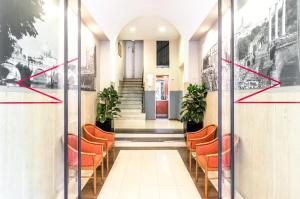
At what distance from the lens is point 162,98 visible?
1548 cm

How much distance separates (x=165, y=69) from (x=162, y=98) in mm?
2482

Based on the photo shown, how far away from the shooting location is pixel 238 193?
3.58 meters

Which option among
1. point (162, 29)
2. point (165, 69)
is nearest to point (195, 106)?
point (162, 29)

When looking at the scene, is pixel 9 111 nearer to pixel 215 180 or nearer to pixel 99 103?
pixel 215 180

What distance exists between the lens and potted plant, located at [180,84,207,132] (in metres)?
6.77

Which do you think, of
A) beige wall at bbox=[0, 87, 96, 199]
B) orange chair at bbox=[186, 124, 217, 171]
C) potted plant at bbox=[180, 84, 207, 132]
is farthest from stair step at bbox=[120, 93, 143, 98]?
beige wall at bbox=[0, 87, 96, 199]

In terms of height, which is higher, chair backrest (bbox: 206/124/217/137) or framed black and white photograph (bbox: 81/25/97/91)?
framed black and white photograph (bbox: 81/25/97/91)

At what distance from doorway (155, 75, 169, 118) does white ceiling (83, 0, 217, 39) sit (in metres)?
5.96

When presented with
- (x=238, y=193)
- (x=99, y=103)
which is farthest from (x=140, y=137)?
(x=238, y=193)

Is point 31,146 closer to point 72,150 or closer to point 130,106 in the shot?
point 72,150

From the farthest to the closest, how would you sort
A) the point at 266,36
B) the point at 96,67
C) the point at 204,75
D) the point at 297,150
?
the point at 96,67, the point at 204,75, the point at 266,36, the point at 297,150

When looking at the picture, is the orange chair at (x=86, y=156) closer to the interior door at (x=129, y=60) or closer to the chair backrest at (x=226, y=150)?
the chair backrest at (x=226, y=150)

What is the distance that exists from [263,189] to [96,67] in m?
5.69

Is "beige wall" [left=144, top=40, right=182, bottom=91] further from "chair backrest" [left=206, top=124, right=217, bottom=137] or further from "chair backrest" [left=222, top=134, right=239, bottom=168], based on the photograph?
"chair backrest" [left=222, top=134, right=239, bottom=168]
